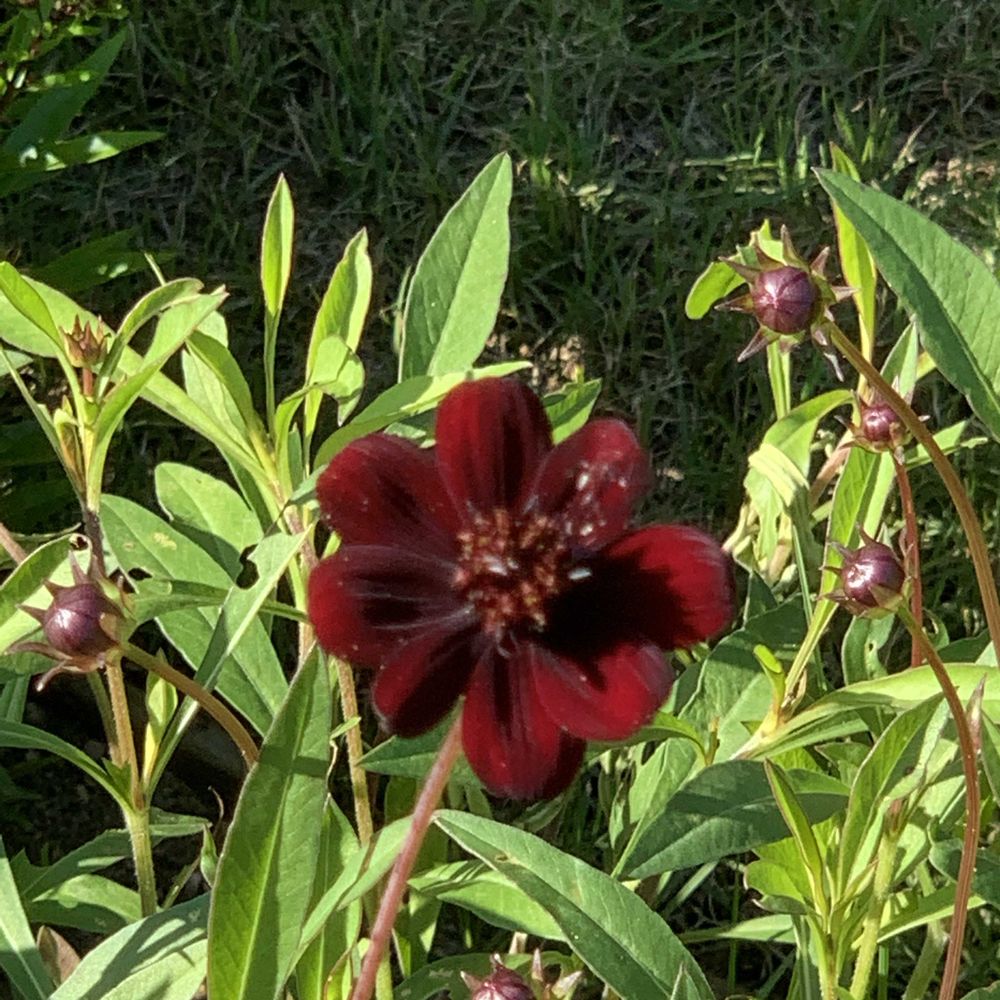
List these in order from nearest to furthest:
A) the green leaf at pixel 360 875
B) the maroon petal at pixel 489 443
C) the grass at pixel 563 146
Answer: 1. the maroon petal at pixel 489 443
2. the green leaf at pixel 360 875
3. the grass at pixel 563 146

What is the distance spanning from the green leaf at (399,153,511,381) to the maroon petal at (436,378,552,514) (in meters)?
0.32

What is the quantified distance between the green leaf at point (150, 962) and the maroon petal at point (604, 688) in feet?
1.18

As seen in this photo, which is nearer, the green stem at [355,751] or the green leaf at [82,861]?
the green stem at [355,751]

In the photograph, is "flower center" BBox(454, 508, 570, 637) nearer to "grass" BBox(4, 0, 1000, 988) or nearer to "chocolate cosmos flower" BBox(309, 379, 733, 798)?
"chocolate cosmos flower" BBox(309, 379, 733, 798)

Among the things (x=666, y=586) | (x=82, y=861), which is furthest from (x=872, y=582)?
(x=82, y=861)

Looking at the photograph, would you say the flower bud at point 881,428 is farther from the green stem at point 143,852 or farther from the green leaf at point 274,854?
the green stem at point 143,852

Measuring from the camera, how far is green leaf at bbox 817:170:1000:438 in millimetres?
812

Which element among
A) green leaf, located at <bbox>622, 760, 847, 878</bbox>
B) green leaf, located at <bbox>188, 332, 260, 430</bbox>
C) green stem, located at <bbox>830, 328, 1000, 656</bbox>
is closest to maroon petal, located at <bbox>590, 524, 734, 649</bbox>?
green stem, located at <bbox>830, 328, 1000, 656</bbox>

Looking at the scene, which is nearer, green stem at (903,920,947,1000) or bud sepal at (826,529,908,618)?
bud sepal at (826,529,908,618)

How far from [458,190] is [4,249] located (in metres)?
0.61

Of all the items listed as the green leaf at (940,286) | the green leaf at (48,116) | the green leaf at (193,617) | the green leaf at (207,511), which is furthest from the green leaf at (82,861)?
the green leaf at (48,116)

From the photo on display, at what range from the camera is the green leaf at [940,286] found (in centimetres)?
81

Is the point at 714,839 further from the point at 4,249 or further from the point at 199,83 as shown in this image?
the point at 199,83

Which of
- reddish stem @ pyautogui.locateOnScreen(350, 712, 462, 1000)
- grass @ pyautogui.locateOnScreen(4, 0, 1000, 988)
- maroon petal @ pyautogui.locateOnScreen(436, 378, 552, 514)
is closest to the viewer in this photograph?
reddish stem @ pyautogui.locateOnScreen(350, 712, 462, 1000)
